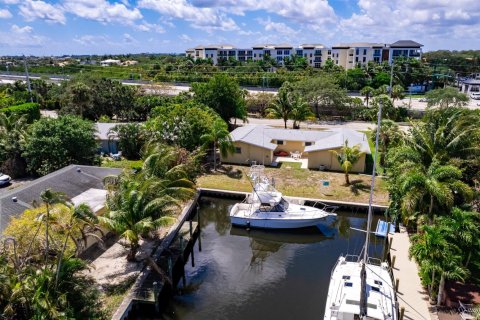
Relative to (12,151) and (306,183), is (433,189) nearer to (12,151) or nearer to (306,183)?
(306,183)

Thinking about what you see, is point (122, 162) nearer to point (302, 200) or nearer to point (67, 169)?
point (67, 169)

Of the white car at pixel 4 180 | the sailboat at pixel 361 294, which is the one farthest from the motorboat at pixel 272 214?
the white car at pixel 4 180

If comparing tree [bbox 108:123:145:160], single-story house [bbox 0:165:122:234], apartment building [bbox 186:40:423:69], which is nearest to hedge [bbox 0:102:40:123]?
tree [bbox 108:123:145:160]

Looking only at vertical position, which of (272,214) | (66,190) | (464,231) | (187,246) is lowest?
Result: (187,246)

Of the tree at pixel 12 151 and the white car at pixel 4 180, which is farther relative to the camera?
the tree at pixel 12 151

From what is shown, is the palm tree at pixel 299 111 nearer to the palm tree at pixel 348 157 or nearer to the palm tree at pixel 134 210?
the palm tree at pixel 348 157

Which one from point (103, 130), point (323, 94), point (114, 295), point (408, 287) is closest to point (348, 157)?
point (408, 287)
